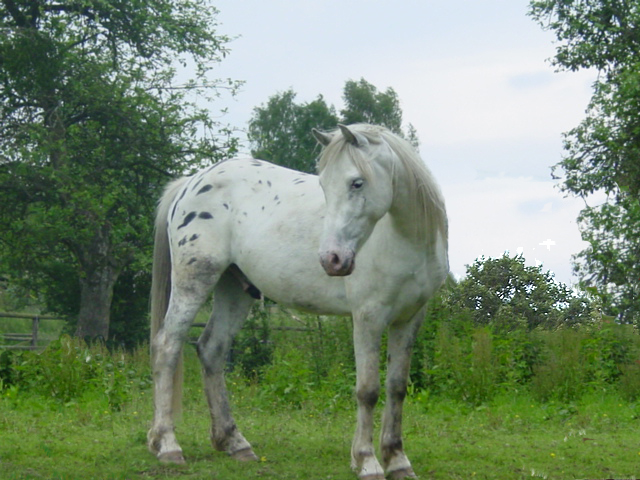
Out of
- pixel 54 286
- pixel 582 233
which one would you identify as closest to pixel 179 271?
pixel 582 233

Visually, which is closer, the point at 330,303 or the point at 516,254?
the point at 330,303

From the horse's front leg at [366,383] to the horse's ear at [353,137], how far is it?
1093 mm

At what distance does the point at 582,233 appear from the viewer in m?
19.1

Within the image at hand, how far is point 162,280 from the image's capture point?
6703 mm

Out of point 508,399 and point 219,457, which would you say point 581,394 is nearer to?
point 508,399

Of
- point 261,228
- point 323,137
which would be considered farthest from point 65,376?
point 323,137

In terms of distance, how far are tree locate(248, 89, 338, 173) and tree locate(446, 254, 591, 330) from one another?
111 ft

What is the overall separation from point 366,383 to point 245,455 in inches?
52.5

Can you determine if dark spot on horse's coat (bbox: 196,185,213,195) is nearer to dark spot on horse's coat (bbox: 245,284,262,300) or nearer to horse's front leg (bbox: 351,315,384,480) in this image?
dark spot on horse's coat (bbox: 245,284,262,300)

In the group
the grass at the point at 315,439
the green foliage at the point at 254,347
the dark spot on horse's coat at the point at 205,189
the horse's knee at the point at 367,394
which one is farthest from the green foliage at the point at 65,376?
the horse's knee at the point at 367,394

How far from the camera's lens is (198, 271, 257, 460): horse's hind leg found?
20.5 ft

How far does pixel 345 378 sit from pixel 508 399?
1.95m

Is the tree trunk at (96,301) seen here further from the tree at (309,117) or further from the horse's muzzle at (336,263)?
the tree at (309,117)

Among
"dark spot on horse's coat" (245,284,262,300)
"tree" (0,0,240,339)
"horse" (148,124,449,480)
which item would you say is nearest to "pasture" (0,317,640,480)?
"horse" (148,124,449,480)
